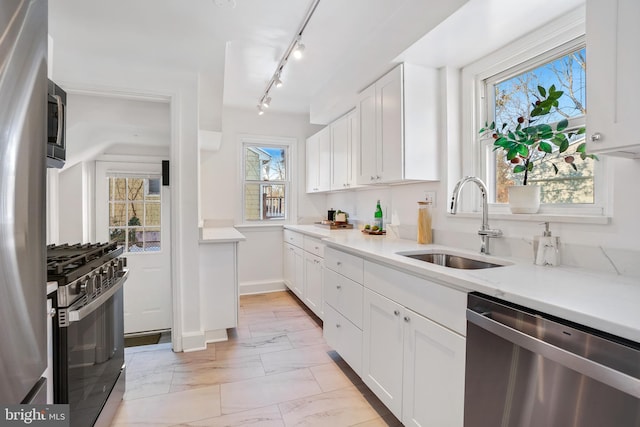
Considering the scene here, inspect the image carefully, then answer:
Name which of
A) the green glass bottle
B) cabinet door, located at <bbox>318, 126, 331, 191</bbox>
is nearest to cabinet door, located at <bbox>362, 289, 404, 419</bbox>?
the green glass bottle

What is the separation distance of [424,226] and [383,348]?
0.95 metres

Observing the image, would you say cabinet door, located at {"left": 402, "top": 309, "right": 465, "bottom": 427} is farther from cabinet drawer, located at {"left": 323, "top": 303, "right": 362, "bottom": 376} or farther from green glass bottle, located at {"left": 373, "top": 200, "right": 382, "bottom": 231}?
green glass bottle, located at {"left": 373, "top": 200, "right": 382, "bottom": 231}

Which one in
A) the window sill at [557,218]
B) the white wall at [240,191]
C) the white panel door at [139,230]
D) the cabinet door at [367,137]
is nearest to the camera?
the window sill at [557,218]

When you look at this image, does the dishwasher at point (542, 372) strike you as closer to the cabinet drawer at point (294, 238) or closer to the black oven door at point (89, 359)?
the black oven door at point (89, 359)

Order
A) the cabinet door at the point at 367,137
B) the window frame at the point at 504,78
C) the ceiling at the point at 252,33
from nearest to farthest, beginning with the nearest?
the window frame at the point at 504,78, the ceiling at the point at 252,33, the cabinet door at the point at 367,137

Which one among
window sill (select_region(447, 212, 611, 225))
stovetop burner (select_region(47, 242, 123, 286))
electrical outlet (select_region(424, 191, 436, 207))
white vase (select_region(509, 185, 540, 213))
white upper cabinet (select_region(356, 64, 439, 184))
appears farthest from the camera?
electrical outlet (select_region(424, 191, 436, 207))

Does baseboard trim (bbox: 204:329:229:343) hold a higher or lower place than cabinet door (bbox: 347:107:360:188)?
lower

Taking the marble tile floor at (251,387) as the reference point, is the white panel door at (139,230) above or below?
above

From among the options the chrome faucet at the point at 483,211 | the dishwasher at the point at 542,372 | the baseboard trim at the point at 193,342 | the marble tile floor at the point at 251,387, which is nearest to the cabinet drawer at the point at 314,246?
the marble tile floor at the point at 251,387

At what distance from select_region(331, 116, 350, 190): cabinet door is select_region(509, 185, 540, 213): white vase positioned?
1.91m

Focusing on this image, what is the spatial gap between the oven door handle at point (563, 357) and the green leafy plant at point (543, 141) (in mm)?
993

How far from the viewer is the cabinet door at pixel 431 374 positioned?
121cm

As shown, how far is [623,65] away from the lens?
992 millimetres

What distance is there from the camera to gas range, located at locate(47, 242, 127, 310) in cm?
120
